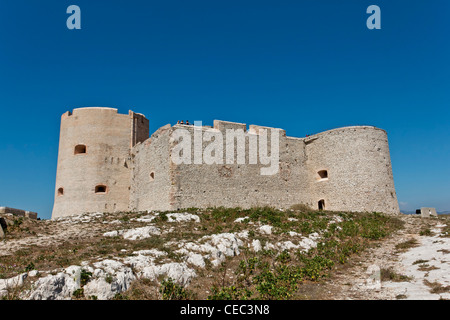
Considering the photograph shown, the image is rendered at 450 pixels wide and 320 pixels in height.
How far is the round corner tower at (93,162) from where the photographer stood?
21.2m

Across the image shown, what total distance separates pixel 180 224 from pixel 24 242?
558cm

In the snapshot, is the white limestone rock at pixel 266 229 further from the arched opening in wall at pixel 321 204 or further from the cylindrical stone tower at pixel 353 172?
the arched opening in wall at pixel 321 204

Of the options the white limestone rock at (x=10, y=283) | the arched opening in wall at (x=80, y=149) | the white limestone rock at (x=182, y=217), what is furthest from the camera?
the arched opening in wall at (x=80, y=149)

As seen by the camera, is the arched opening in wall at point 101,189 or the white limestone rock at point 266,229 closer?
the white limestone rock at point 266,229

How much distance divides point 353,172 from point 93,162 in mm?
17612

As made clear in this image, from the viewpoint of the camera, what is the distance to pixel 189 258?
9.27 m

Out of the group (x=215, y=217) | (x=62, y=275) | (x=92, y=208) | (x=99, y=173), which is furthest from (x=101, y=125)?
(x=62, y=275)

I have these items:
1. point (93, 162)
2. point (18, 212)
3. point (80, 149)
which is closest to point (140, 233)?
point (18, 212)

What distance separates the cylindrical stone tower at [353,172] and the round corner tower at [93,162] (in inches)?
539

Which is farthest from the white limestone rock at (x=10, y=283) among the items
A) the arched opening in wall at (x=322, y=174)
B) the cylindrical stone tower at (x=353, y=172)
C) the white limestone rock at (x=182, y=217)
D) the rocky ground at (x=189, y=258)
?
the arched opening in wall at (x=322, y=174)

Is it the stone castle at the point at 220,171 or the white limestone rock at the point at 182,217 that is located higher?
the stone castle at the point at 220,171

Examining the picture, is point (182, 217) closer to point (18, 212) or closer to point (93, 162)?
point (18, 212)

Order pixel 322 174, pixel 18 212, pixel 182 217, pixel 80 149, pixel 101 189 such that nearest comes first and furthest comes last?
pixel 182 217
pixel 18 212
pixel 101 189
pixel 80 149
pixel 322 174
